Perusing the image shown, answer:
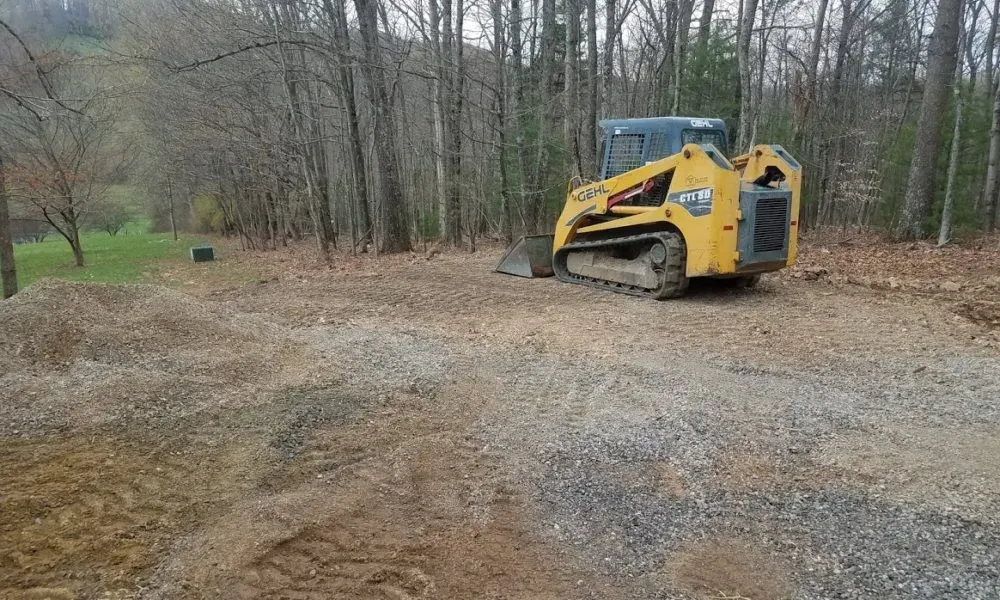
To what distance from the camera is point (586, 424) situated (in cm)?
455

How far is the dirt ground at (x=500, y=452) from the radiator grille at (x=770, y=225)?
2.76ft

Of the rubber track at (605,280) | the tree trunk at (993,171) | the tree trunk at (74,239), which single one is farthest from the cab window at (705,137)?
the tree trunk at (74,239)

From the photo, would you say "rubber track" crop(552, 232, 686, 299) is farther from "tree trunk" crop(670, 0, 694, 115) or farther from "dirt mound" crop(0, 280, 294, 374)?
"tree trunk" crop(670, 0, 694, 115)

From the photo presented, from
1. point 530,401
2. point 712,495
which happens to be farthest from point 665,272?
point 712,495

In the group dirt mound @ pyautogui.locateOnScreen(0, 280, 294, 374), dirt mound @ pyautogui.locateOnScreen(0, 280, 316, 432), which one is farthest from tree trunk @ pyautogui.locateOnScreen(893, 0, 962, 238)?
dirt mound @ pyautogui.locateOnScreen(0, 280, 294, 374)

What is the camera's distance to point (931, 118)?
495 inches

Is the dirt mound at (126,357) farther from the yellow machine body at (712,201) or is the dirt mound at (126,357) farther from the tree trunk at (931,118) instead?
the tree trunk at (931,118)

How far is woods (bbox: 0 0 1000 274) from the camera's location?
45.3 ft

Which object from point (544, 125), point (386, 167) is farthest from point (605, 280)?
point (386, 167)

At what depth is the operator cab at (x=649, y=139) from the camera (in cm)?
905

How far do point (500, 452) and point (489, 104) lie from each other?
16320 mm

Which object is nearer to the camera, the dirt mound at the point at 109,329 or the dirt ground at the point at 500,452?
the dirt ground at the point at 500,452

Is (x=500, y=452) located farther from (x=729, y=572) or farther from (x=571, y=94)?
(x=571, y=94)

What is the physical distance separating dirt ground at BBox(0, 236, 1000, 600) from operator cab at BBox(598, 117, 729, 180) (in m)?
2.89
